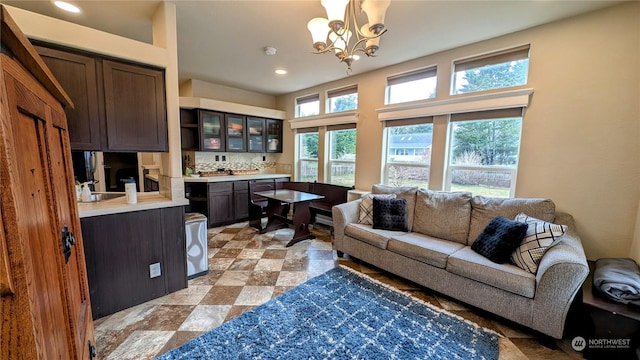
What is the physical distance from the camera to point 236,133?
4820 mm

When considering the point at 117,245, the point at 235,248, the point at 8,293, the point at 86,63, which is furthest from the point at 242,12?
the point at 235,248

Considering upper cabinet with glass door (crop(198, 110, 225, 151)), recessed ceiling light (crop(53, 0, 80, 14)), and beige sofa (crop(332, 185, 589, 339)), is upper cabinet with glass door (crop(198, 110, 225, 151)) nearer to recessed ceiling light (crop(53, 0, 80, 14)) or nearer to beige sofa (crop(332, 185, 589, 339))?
recessed ceiling light (crop(53, 0, 80, 14))

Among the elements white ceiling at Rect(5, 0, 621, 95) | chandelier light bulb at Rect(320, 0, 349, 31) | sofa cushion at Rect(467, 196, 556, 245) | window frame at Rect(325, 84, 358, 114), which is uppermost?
white ceiling at Rect(5, 0, 621, 95)

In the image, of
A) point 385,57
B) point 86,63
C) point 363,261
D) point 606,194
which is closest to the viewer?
point 86,63

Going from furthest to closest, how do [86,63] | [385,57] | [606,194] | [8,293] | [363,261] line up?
1. [385,57]
2. [363,261]
3. [606,194]
4. [86,63]
5. [8,293]

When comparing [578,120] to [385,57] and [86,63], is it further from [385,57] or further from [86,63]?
[86,63]

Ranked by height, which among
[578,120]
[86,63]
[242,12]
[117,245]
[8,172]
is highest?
[242,12]

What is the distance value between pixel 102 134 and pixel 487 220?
3736mm

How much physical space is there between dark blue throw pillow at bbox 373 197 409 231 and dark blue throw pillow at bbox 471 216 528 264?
78cm

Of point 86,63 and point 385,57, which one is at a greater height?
point 385,57

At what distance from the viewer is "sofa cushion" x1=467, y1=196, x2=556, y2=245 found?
2296 mm

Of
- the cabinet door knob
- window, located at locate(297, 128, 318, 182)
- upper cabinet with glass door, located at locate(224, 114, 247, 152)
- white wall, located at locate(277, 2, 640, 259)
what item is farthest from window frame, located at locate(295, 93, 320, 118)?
the cabinet door knob

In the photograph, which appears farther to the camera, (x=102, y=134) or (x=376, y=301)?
(x=376, y=301)

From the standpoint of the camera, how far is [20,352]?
47 cm
